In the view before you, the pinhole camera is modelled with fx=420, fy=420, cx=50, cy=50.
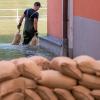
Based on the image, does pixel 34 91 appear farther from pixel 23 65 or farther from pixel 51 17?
pixel 51 17

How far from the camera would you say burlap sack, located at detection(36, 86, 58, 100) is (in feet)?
10.8

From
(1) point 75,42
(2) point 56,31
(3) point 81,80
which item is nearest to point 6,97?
(3) point 81,80

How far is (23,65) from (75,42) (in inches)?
334

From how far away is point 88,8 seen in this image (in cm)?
1055

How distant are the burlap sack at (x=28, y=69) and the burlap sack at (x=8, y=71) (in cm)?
4

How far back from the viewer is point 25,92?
3.29 metres

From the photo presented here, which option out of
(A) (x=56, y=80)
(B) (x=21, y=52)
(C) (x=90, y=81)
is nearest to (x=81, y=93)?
(C) (x=90, y=81)

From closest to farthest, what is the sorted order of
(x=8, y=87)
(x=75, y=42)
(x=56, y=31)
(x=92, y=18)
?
(x=8, y=87) < (x=92, y=18) < (x=75, y=42) < (x=56, y=31)

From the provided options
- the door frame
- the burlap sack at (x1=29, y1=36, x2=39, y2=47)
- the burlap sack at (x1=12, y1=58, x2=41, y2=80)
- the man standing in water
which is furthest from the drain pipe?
the burlap sack at (x1=12, y1=58, x2=41, y2=80)

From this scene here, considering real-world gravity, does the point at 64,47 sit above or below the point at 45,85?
below

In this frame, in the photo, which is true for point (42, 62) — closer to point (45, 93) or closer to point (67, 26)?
point (45, 93)

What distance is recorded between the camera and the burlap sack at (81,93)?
3.36 metres

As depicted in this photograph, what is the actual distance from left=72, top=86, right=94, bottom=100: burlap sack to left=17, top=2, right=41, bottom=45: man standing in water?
30.0 ft

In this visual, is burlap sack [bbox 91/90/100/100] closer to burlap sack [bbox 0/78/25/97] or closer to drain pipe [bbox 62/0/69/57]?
burlap sack [bbox 0/78/25/97]
